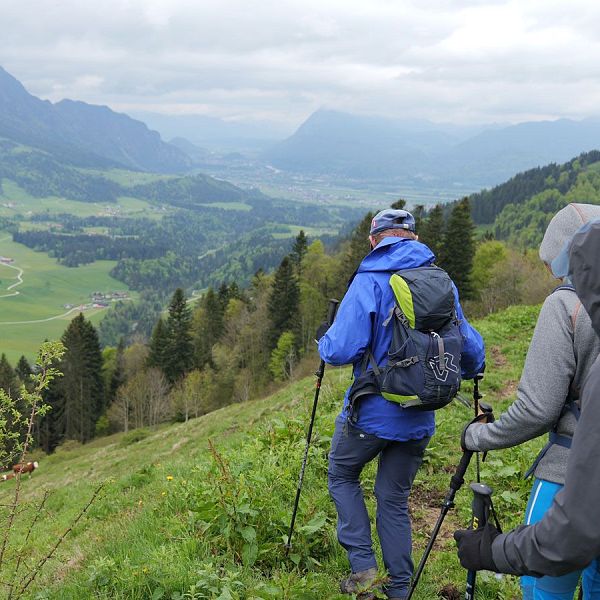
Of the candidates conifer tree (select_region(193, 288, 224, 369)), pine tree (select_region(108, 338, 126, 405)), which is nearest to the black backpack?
conifer tree (select_region(193, 288, 224, 369))

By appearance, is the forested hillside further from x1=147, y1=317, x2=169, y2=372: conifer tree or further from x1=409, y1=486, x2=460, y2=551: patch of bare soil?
x1=409, y1=486, x2=460, y2=551: patch of bare soil

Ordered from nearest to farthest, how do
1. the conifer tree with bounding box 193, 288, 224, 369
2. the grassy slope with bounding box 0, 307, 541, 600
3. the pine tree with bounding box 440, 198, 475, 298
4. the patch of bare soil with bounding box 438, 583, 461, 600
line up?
the grassy slope with bounding box 0, 307, 541, 600 < the patch of bare soil with bounding box 438, 583, 461, 600 < the pine tree with bounding box 440, 198, 475, 298 < the conifer tree with bounding box 193, 288, 224, 369

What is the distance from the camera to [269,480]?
6.17 meters

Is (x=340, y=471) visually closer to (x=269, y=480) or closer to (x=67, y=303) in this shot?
(x=269, y=480)

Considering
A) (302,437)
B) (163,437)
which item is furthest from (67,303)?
(302,437)

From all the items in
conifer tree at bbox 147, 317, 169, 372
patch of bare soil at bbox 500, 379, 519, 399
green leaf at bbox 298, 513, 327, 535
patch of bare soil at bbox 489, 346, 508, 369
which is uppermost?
green leaf at bbox 298, 513, 327, 535

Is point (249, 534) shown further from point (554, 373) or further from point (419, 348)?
point (554, 373)

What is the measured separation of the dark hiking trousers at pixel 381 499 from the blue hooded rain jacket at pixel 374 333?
0.20 metres

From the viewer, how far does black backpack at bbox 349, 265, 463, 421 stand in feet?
13.0

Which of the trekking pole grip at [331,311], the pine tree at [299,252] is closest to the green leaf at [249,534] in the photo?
the trekking pole grip at [331,311]

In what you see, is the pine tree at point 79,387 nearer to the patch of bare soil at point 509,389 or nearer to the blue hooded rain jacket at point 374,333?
the patch of bare soil at point 509,389

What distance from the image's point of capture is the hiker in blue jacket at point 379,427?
415 centimetres

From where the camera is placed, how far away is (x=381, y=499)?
4.52 metres

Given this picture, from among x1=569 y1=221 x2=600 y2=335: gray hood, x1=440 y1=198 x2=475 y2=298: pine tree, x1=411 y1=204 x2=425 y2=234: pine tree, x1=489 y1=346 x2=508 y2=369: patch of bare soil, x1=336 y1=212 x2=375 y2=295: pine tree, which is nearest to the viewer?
x1=569 y1=221 x2=600 y2=335: gray hood
